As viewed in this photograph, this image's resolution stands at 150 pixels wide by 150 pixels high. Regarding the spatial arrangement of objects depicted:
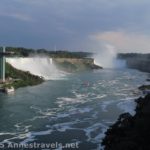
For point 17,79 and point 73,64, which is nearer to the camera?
point 17,79

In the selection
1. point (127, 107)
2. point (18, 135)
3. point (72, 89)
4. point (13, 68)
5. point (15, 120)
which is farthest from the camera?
point (13, 68)

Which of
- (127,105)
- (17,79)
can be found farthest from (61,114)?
(17,79)

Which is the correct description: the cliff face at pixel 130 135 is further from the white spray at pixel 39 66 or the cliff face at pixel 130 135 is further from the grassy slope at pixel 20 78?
the white spray at pixel 39 66

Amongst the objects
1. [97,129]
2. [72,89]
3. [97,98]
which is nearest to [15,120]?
[97,129]

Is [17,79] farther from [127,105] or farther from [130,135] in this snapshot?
[130,135]

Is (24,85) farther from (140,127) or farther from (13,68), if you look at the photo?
(140,127)

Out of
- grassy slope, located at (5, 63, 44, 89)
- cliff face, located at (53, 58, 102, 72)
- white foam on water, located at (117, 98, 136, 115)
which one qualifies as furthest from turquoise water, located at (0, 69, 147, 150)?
→ cliff face, located at (53, 58, 102, 72)
